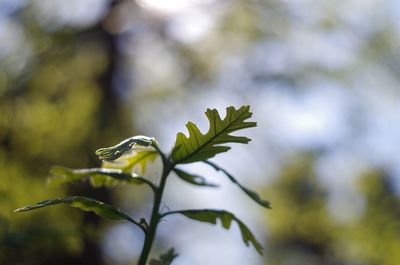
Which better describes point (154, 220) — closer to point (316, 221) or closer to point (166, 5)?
point (316, 221)

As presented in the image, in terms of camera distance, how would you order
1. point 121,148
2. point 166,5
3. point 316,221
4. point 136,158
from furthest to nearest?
point 166,5 < point 316,221 < point 136,158 < point 121,148

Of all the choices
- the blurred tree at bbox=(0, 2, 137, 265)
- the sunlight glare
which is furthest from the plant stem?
the sunlight glare

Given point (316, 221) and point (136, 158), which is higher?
point (316, 221)

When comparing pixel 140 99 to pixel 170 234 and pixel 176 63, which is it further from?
pixel 170 234

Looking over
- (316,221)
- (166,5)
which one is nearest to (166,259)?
(316,221)

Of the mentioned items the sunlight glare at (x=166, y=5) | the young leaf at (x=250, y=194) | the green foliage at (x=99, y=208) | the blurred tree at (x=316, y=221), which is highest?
the sunlight glare at (x=166, y=5)

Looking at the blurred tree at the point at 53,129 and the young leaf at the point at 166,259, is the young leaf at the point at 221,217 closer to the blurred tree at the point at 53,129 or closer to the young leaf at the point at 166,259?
the young leaf at the point at 166,259

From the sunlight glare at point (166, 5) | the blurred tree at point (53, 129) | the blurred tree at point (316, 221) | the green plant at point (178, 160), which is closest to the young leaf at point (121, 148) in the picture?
the green plant at point (178, 160)

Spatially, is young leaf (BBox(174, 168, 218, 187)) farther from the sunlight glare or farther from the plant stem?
the sunlight glare
